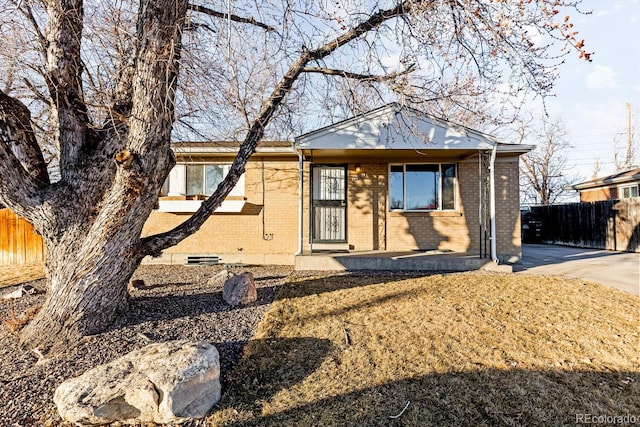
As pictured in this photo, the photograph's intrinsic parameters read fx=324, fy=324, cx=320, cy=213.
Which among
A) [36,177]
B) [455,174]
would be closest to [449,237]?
[455,174]

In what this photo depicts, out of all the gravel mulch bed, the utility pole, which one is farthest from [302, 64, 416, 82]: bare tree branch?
the utility pole

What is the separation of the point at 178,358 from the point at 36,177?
3.00m

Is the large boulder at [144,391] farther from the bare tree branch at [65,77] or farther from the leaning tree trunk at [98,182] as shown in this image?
the bare tree branch at [65,77]

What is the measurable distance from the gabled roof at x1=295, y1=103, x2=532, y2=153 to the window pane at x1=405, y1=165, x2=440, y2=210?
5.51ft

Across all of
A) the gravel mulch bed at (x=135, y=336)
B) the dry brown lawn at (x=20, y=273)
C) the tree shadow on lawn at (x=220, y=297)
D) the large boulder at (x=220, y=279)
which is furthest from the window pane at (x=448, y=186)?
the dry brown lawn at (x=20, y=273)

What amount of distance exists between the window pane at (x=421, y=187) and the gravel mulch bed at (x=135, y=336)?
4.88m

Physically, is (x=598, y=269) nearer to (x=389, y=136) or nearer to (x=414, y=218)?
(x=414, y=218)

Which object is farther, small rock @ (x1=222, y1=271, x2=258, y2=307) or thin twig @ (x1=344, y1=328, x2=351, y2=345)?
small rock @ (x1=222, y1=271, x2=258, y2=307)

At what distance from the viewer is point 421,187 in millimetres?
9297

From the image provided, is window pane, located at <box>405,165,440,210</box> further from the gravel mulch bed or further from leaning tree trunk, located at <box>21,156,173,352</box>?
leaning tree trunk, located at <box>21,156,173,352</box>

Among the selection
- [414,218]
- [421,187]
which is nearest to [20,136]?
[414,218]

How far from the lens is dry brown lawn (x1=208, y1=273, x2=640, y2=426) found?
2641 mm

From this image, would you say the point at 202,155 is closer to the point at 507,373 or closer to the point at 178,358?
the point at 178,358

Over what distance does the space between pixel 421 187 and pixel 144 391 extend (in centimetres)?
828
